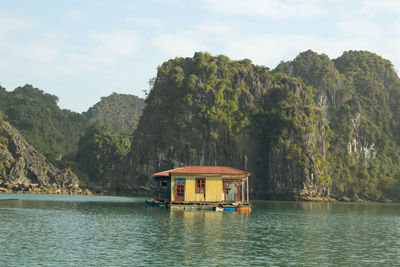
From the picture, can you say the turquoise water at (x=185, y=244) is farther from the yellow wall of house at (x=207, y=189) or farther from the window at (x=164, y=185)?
the window at (x=164, y=185)

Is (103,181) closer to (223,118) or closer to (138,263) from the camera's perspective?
(223,118)

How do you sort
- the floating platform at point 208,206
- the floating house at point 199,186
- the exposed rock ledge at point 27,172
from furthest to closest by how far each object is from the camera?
the exposed rock ledge at point 27,172 < the floating house at point 199,186 < the floating platform at point 208,206

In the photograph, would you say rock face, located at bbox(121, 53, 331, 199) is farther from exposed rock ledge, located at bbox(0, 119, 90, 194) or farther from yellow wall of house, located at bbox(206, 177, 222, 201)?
yellow wall of house, located at bbox(206, 177, 222, 201)

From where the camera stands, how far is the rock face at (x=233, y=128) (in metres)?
128

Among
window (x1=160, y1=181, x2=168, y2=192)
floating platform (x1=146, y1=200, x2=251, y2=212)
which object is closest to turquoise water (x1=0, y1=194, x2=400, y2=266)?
floating platform (x1=146, y1=200, x2=251, y2=212)

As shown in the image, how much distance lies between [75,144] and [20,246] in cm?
16472

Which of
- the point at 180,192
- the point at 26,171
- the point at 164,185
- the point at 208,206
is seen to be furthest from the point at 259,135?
the point at 208,206

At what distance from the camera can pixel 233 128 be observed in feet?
433

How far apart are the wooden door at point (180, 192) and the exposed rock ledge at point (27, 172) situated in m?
76.2

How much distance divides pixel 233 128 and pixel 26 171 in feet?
185

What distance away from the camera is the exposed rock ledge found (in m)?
130

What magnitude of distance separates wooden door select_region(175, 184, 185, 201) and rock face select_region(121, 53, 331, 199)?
63502mm

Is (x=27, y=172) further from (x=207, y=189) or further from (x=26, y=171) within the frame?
(x=207, y=189)

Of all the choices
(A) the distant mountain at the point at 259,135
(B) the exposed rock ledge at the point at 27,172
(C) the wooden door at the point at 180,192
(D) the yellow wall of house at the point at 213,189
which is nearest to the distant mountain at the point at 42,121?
(B) the exposed rock ledge at the point at 27,172
